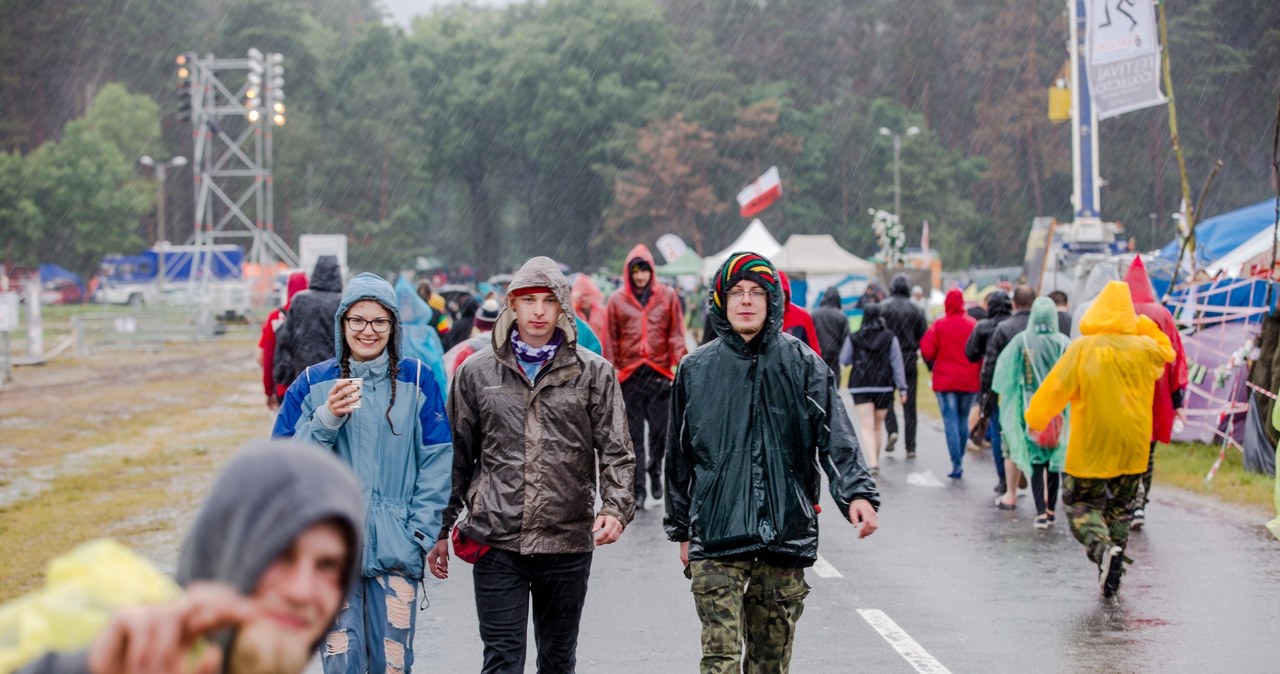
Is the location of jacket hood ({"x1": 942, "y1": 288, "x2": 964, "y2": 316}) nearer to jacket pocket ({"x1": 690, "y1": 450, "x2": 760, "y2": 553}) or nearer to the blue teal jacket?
jacket pocket ({"x1": 690, "y1": 450, "x2": 760, "y2": 553})

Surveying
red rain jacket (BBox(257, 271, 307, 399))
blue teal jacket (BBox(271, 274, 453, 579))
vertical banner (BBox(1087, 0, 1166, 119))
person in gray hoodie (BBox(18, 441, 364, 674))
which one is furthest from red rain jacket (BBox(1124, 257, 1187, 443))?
vertical banner (BBox(1087, 0, 1166, 119))

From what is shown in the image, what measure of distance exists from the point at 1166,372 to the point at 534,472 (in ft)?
17.6

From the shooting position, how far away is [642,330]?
36.2 ft

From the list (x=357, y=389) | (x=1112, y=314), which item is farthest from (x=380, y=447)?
(x=1112, y=314)

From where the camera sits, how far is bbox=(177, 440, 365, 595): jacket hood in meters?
1.85

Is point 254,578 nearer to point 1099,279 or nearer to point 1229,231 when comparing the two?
point 1099,279

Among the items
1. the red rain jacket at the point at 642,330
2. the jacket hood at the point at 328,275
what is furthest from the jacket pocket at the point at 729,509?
the jacket hood at the point at 328,275

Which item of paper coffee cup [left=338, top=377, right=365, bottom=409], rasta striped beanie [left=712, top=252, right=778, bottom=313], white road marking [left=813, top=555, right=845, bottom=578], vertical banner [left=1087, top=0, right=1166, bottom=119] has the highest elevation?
vertical banner [left=1087, top=0, right=1166, bottom=119]

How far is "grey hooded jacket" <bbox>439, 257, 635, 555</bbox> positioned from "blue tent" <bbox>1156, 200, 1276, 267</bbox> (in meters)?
14.4

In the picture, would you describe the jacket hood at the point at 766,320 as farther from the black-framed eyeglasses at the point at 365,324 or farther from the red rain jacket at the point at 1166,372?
the red rain jacket at the point at 1166,372

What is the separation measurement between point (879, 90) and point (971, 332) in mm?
79338

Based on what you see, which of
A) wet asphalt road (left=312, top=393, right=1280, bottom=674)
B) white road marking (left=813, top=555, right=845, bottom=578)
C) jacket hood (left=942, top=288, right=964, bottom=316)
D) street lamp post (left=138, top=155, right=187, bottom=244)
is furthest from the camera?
street lamp post (left=138, top=155, right=187, bottom=244)

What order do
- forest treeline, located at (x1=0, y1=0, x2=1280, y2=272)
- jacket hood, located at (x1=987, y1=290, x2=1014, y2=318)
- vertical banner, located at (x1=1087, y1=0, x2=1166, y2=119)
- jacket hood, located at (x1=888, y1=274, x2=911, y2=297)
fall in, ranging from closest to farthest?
jacket hood, located at (x1=987, y1=290, x2=1014, y2=318)
jacket hood, located at (x1=888, y1=274, x2=911, y2=297)
vertical banner, located at (x1=1087, y1=0, x2=1166, y2=119)
forest treeline, located at (x1=0, y1=0, x2=1280, y2=272)

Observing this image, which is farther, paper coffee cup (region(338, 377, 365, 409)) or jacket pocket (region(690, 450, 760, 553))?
jacket pocket (region(690, 450, 760, 553))
